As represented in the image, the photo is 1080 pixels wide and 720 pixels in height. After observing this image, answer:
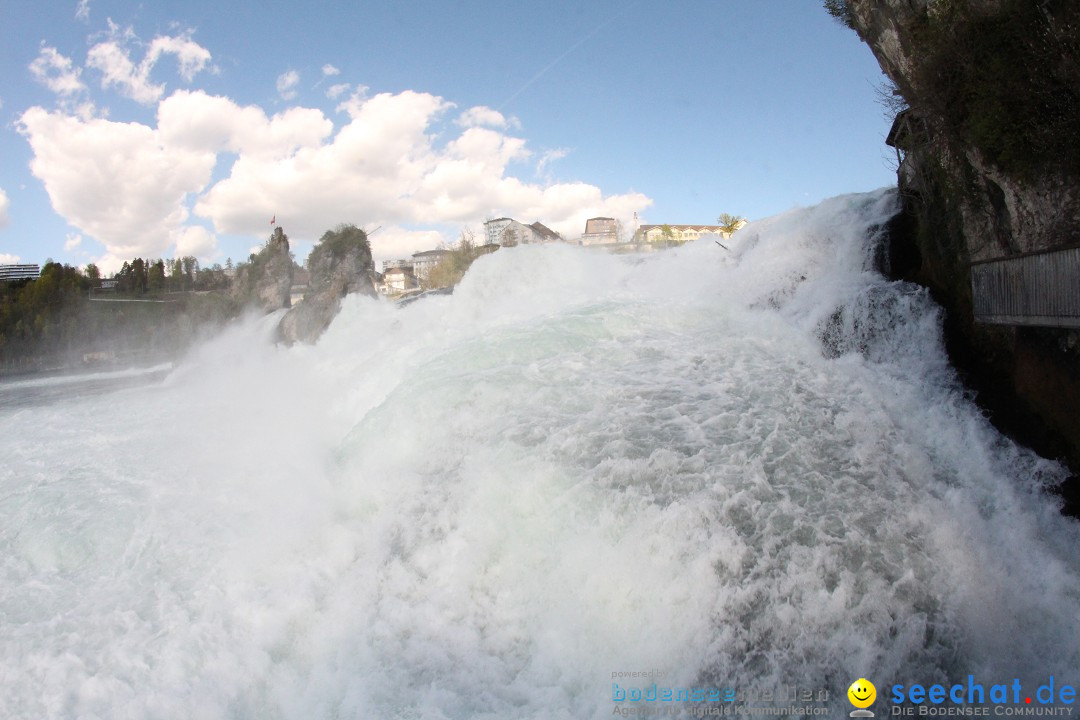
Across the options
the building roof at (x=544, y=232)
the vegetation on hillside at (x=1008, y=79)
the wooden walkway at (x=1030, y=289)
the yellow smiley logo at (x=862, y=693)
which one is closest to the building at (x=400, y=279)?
the building roof at (x=544, y=232)

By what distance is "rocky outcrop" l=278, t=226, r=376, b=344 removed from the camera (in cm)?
3180

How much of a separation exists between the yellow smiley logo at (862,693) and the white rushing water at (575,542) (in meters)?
0.09

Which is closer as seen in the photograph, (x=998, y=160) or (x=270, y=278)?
(x=998, y=160)

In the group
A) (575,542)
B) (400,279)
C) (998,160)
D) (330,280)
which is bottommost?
(575,542)

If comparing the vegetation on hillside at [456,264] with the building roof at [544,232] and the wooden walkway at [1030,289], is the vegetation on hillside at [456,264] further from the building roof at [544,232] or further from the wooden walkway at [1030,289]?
the wooden walkway at [1030,289]

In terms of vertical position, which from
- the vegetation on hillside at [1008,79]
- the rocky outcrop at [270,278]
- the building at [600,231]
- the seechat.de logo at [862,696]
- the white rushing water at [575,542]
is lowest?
the seechat.de logo at [862,696]

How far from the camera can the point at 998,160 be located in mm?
7059

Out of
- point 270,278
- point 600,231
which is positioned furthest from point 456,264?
point 600,231

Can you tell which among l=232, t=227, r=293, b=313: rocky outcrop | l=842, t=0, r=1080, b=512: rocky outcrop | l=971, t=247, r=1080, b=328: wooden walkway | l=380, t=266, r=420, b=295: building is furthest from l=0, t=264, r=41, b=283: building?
l=971, t=247, r=1080, b=328: wooden walkway

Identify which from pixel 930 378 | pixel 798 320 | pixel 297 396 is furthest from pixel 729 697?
pixel 297 396

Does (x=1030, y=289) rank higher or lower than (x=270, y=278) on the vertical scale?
lower

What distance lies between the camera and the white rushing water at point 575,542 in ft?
15.3

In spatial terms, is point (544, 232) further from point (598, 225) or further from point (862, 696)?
point (862, 696)

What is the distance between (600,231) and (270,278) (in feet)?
181
